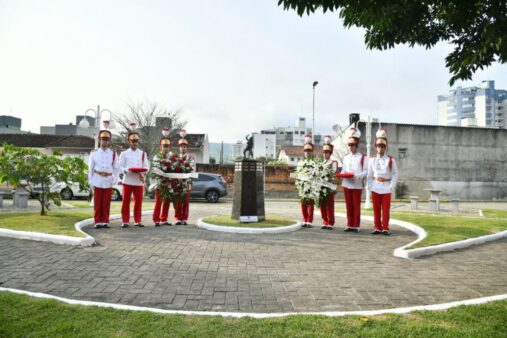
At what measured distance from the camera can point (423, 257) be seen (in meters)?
7.18

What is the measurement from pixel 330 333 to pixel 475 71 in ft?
12.3

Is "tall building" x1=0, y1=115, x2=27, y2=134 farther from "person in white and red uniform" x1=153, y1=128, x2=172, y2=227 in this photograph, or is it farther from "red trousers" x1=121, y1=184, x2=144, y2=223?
"red trousers" x1=121, y1=184, x2=144, y2=223

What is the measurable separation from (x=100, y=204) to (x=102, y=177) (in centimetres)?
72

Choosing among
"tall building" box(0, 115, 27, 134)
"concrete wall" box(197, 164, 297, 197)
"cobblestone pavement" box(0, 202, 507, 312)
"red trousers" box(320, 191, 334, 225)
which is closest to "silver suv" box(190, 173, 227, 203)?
"concrete wall" box(197, 164, 297, 197)

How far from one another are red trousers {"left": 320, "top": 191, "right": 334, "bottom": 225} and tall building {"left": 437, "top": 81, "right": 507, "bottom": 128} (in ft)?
303

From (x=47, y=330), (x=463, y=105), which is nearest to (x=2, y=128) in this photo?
(x=47, y=330)

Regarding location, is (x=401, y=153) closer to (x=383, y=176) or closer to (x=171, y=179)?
(x=383, y=176)

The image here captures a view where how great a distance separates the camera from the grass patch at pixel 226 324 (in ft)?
11.2

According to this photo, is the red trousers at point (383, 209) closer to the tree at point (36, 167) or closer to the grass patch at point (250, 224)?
the grass patch at point (250, 224)

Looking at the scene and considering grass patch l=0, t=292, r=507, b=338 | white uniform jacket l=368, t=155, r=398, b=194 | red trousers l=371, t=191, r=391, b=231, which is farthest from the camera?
white uniform jacket l=368, t=155, r=398, b=194

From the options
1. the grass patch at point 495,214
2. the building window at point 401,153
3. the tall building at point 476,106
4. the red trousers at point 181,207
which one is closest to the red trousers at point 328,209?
the red trousers at point 181,207

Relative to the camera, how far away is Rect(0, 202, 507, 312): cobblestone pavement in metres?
4.56

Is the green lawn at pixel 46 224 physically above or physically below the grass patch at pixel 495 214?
above

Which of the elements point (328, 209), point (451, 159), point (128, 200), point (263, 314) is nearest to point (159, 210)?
point (128, 200)
